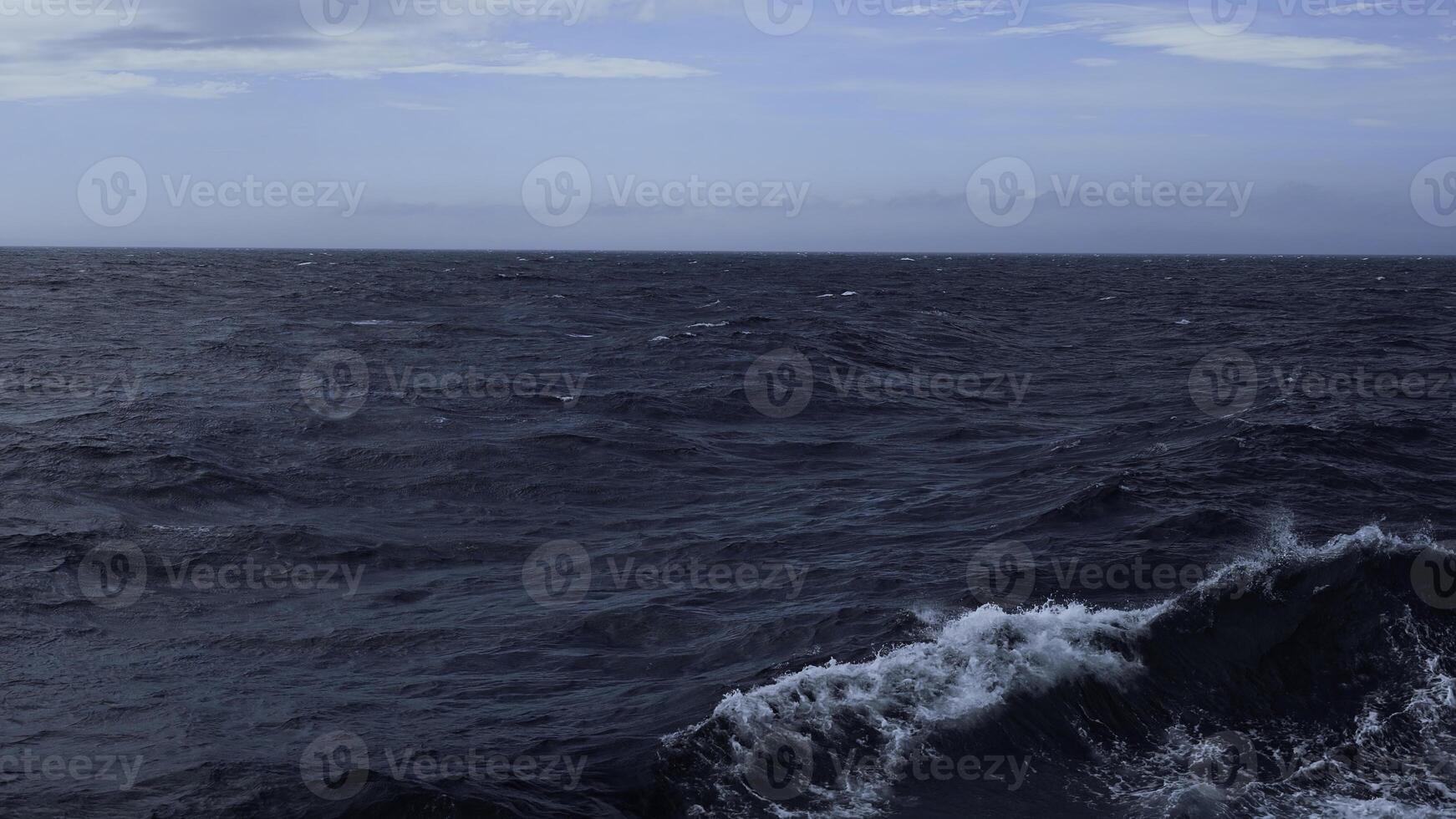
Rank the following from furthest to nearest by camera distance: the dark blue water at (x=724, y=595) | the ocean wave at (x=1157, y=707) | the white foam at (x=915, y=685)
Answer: the white foam at (x=915, y=685)
the dark blue water at (x=724, y=595)
the ocean wave at (x=1157, y=707)

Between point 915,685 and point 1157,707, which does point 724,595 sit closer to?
point 915,685

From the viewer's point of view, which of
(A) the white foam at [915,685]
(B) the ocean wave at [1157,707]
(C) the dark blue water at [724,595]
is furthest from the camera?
(A) the white foam at [915,685]

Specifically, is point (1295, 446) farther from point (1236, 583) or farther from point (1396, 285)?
point (1396, 285)

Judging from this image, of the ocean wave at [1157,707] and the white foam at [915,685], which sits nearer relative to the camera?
the ocean wave at [1157,707]

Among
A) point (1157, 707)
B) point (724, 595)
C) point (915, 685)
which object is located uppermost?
point (724, 595)

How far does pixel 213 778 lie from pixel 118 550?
698 centimetres

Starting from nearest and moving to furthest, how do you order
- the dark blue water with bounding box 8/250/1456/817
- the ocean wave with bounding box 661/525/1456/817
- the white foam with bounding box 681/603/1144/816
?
1. the ocean wave with bounding box 661/525/1456/817
2. the dark blue water with bounding box 8/250/1456/817
3. the white foam with bounding box 681/603/1144/816

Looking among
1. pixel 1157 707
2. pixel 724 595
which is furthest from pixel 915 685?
pixel 724 595

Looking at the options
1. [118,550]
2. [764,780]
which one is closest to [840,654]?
[764,780]

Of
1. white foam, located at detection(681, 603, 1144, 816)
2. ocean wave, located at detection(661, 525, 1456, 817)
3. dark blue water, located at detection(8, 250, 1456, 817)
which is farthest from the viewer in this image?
white foam, located at detection(681, 603, 1144, 816)

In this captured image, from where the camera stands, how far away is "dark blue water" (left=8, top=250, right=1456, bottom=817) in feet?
28.7

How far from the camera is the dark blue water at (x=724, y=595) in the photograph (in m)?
8.74

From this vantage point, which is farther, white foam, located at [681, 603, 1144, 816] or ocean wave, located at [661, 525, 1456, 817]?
white foam, located at [681, 603, 1144, 816]

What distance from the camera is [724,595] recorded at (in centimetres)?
1298
